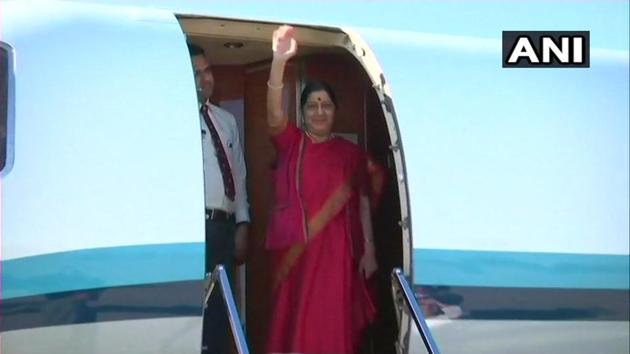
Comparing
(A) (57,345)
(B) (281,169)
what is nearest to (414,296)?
(B) (281,169)

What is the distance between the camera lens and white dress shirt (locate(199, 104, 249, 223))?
3.49m

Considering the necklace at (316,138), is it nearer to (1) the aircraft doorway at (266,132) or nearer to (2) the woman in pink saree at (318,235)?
(2) the woman in pink saree at (318,235)

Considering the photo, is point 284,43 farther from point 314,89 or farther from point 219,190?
point 219,190

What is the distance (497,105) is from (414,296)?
78cm

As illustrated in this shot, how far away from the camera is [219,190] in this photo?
11.5 feet

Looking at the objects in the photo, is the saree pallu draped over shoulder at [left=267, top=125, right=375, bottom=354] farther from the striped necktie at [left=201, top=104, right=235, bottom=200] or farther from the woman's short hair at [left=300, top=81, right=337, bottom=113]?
the striped necktie at [left=201, top=104, right=235, bottom=200]

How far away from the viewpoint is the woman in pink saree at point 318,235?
3652 mm

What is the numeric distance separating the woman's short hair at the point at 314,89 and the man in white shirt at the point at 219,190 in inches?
11.7

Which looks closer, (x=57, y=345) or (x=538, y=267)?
(x=57, y=345)

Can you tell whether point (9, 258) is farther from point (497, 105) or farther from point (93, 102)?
point (497, 105)

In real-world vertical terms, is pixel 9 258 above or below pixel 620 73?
below

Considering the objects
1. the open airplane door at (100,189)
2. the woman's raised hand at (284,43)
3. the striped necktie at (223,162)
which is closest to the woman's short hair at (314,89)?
the woman's raised hand at (284,43)

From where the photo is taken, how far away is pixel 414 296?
3373 mm

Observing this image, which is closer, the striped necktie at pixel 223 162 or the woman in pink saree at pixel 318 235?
the striped necktie at pixel 223 162
